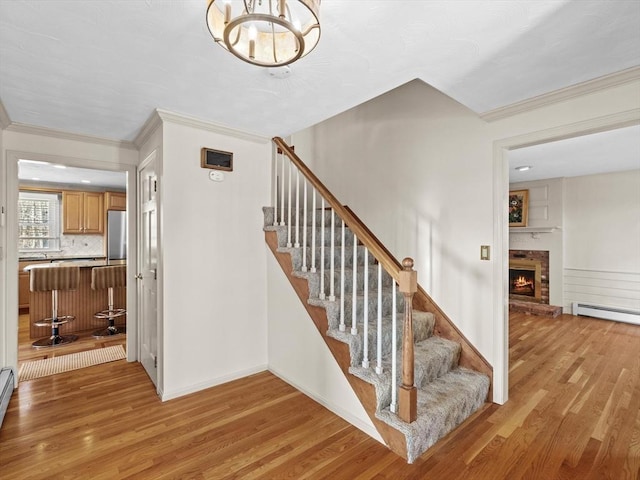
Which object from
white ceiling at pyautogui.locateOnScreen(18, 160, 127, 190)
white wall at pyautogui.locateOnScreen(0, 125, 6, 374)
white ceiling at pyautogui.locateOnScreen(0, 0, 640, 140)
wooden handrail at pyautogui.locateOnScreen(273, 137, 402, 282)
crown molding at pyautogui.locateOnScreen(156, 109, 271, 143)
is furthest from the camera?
white ceiling at pyautogui.locateOnScreen(18, 160, 127, 190)

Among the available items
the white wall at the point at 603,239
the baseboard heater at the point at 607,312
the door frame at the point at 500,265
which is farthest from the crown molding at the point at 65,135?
the baseboard heater at the point at 607,312

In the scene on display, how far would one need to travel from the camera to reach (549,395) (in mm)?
2582

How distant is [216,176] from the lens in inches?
110

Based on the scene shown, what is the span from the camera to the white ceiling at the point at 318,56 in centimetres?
139

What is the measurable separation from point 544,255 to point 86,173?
26.3 feet

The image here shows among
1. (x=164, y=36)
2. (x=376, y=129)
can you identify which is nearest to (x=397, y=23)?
(x=164, y=36)

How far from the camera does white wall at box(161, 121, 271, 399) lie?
2.57 meters

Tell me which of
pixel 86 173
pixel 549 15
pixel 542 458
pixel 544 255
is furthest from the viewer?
pixel 544 255

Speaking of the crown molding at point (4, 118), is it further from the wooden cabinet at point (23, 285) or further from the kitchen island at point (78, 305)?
the wooden cabinet at point (23, 285)

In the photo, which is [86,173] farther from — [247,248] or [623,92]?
[623,92]

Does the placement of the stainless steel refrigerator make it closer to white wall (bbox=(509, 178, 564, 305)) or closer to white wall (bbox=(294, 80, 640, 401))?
white wall (bbox=(294, 80, 640, 401))

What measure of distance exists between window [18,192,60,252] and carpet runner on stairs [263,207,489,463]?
5.38m

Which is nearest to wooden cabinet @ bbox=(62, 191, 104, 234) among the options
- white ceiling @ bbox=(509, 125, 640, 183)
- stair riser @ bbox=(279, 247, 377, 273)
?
stair riser @ bbox=(279, 247, 377, 273)

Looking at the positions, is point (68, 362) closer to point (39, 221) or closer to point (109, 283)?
point (109, 283)
